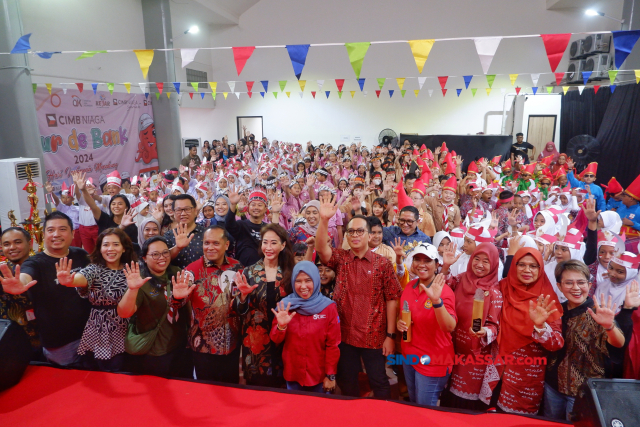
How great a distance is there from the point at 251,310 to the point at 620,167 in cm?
997

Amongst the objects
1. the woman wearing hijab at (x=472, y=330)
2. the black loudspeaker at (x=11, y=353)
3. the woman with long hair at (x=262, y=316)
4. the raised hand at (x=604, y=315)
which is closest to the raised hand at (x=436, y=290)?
the woman wearing hijab at (x=472, y=330)

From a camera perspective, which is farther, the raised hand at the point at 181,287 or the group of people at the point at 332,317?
the raised hand at the point at 181,287

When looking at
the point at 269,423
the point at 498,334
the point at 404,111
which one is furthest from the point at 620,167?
the point at 269,423

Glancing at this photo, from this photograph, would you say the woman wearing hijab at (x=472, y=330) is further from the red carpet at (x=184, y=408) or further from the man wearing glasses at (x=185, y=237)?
the man wearing glasses at (x=185, y=237)

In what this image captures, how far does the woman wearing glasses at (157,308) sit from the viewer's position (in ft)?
6.75

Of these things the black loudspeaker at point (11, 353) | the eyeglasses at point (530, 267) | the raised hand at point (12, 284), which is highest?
the eyeglasses at point (530, 267)

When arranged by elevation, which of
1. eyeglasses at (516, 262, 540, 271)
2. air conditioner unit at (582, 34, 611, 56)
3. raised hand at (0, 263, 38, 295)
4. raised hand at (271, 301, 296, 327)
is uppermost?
air conditioner unit at (582, 34, 611, 56)

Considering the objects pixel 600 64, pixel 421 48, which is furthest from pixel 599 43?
pixel 421 48

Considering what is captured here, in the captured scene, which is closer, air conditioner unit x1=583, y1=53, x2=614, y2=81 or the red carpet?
the red carpet

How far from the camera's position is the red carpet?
1688 mm

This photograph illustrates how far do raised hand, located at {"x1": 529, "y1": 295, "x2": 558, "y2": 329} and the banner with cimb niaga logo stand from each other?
842 cm

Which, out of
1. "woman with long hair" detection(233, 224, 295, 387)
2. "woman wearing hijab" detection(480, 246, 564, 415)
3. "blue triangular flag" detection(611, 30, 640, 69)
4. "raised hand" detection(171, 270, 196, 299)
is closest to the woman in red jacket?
"woman with long hair" detection(233, 224, 295, 387)

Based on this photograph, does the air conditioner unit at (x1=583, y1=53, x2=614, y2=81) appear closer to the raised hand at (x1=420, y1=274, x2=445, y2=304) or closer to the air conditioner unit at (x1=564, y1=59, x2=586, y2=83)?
the air conditioner unit at (x1=564, y1=59, x2=586, y2=83)

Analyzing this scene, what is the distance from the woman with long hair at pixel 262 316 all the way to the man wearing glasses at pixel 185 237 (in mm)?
799
